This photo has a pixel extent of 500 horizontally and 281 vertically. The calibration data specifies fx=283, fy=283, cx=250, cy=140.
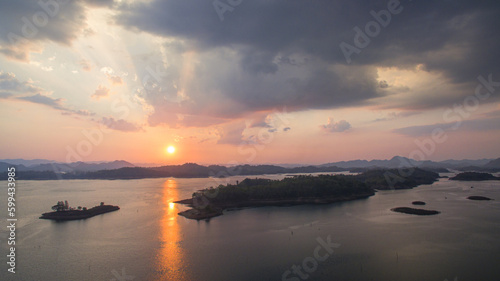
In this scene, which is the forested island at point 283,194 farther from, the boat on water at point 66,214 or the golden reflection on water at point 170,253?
the boat on water at point 66,214

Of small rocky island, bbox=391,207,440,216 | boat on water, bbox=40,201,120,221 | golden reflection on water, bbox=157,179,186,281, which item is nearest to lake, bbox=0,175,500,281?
golden reflection on water, bbox=157,179,186,281

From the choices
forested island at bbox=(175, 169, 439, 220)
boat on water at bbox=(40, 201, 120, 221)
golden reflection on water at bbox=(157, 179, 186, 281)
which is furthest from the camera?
forested island at bbox=(175, 169, 439, 220)

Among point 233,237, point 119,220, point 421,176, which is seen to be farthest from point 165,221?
point 421,176

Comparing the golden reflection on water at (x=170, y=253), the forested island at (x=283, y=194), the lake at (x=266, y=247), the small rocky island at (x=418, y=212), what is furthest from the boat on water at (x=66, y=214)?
the small rocky island at (x=418, y=212)

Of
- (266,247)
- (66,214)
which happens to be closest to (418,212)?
(266,247)

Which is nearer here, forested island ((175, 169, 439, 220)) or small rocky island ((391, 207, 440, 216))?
small rocky island ((391, 207, 440, 216))

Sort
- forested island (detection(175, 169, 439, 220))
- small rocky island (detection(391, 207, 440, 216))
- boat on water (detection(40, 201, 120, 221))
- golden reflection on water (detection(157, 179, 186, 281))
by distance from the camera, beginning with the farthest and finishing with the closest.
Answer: forested island (detection(175, 169, 439, 220)) < boat on water (detection(40, 201, 120, 221)) < small rocky island (detection(391, 207, 440, 216)) < golden reflection on water (detection(157, 179, 186, 281))

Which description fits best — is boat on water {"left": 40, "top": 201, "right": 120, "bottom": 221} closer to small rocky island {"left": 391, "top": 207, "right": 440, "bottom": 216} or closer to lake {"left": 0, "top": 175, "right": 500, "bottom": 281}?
lake {"left": 0, "top": 175, "right": 500, "bottom": 281}

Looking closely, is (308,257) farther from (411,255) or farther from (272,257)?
(411,255)
